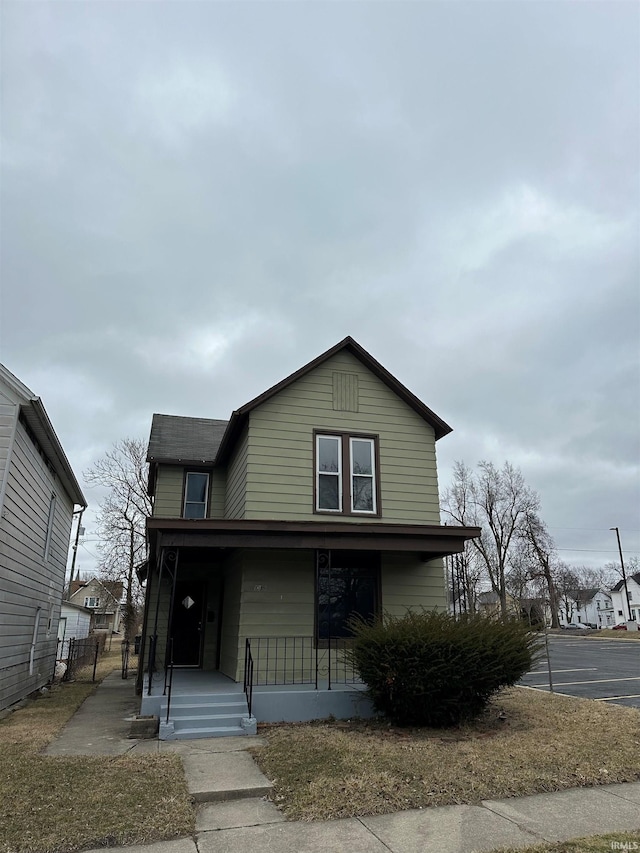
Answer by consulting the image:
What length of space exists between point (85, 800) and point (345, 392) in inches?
355

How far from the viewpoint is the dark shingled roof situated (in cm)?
1495

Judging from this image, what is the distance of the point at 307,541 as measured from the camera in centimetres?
1002

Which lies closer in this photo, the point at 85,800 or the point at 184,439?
the point at 85,800

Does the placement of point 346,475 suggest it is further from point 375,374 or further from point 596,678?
point 596,678

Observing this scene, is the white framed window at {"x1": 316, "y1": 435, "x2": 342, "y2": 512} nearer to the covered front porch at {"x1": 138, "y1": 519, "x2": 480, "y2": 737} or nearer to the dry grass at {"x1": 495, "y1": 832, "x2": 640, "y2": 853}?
the covered front porch at {"x1": 138, "y1": 519, "x2": 480, "y2": 737}


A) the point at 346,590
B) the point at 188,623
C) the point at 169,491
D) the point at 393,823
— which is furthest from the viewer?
the point at 169,491

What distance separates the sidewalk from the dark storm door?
26.7 ft

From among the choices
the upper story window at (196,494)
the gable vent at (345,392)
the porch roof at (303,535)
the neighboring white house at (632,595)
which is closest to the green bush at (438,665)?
the porch roof at (303,535)

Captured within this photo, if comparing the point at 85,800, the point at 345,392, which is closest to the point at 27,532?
the point at 345,392

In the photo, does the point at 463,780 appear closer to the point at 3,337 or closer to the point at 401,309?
the point at 401,309

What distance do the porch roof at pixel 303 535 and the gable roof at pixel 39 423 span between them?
316cm

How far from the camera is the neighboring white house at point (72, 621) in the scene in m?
29.2

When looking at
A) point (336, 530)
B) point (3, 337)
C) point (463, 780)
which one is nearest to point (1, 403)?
point (336, 530)

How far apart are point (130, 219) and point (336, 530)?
413 inches
